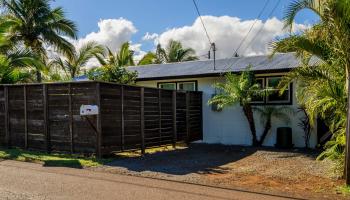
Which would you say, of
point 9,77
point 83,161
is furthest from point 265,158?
point 9,77

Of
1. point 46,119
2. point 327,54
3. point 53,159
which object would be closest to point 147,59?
point 46,119

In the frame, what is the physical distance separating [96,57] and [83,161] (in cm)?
2077

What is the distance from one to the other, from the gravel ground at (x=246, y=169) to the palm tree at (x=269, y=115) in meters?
1.33

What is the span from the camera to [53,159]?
11219 millimetres

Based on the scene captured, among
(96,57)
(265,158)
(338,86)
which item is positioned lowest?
(265,158)

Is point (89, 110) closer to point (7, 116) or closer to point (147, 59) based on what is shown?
point (7, 116)

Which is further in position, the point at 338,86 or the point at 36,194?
the point at 338,86

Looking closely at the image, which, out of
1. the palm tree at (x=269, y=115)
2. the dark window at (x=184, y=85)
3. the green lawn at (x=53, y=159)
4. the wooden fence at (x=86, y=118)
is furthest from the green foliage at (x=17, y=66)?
the palm tree at (x=269, y=115)

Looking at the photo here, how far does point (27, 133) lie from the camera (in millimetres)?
13305

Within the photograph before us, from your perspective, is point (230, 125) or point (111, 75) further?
point (111, 75)

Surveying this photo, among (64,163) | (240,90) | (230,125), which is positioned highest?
(240,90)

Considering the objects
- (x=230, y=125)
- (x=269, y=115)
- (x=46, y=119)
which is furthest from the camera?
(x=230, y=125)

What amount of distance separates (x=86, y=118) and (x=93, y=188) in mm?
4132

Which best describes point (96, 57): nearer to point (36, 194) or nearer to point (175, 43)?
point (175, 43)
